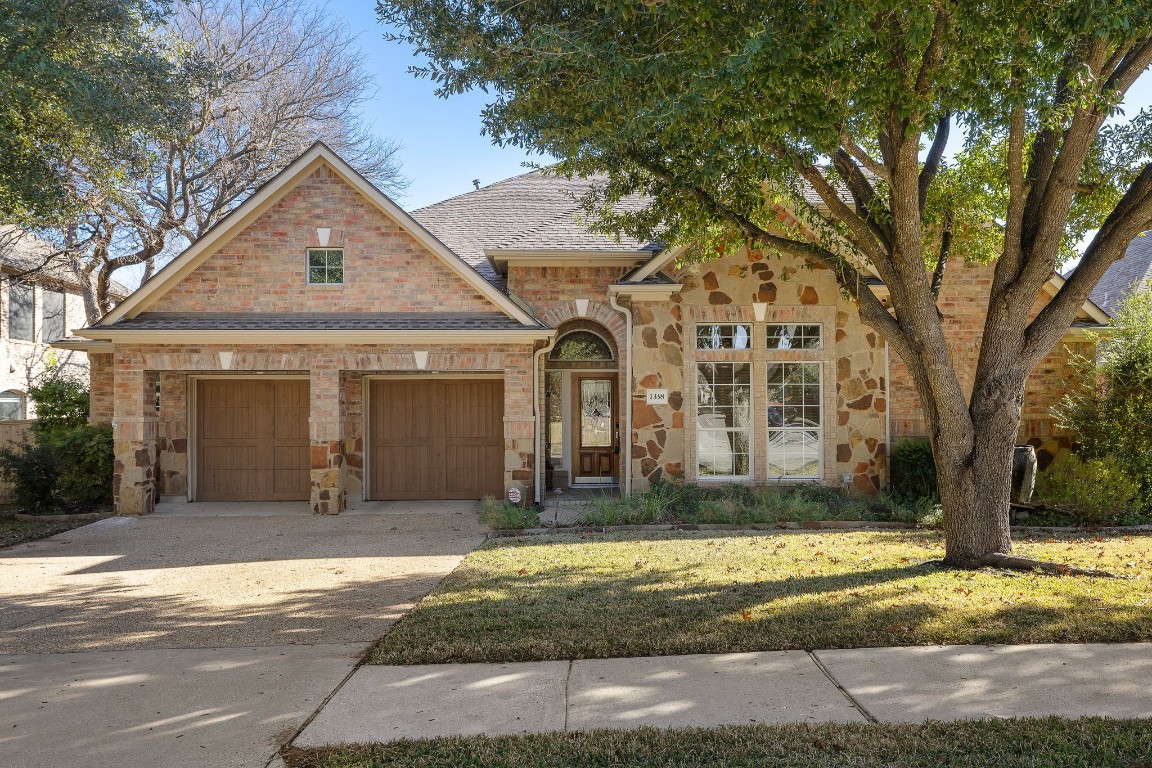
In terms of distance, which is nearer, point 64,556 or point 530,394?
point 64,556

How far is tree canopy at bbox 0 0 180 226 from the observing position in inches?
359

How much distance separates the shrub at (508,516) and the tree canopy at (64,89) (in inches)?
293

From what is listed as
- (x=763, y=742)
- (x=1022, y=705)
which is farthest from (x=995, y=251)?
(x=763, y=742)

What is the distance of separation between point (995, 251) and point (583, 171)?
228 inches

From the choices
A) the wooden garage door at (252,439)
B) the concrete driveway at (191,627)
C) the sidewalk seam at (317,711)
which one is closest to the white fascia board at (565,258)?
the wooden garage door at (252,439)

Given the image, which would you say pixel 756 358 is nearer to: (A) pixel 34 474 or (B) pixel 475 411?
(B) pixel 475 411

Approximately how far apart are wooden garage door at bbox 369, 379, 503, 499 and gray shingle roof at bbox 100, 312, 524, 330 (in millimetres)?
1787

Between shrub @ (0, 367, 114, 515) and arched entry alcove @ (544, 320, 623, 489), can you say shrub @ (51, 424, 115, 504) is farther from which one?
arched entry alcove @ (544, 320, 623, 489)

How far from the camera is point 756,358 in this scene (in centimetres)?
1250

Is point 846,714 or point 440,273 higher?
point 440,273

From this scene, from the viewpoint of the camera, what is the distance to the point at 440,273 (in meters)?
11.9

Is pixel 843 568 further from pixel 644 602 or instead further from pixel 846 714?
pixel 846 714

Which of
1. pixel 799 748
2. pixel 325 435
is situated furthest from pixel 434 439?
pixel 799 748

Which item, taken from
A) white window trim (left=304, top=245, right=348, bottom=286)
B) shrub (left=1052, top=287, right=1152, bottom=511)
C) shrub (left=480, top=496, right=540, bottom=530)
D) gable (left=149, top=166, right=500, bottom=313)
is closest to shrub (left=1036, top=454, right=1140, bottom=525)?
shrub (left=1052, top=287, right=1152, bottom=511)
